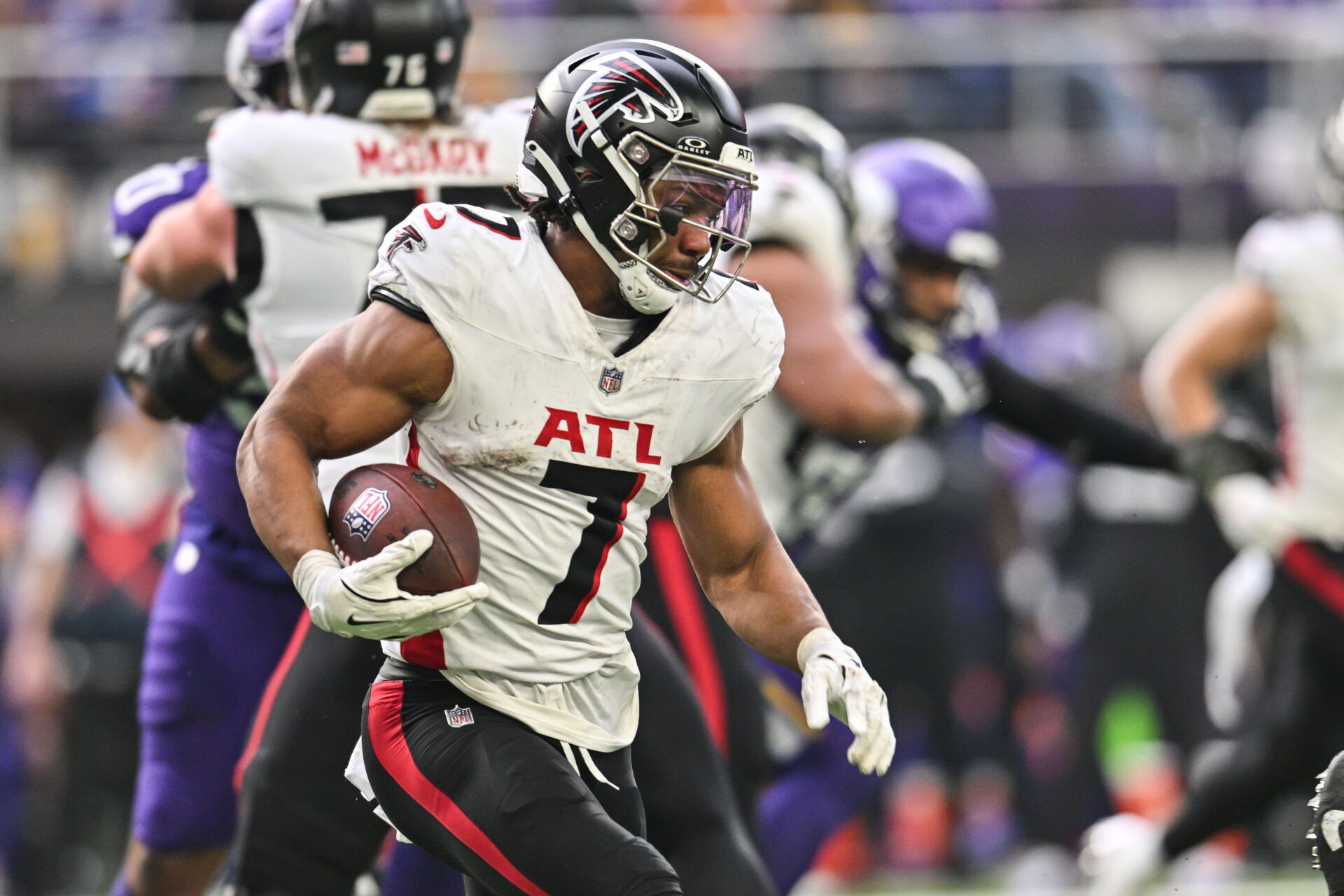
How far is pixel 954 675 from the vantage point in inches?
353

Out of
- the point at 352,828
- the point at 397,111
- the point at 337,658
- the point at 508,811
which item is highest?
the point at 397,111

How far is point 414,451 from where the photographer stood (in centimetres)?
332

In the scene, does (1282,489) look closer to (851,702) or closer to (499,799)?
(851,702)

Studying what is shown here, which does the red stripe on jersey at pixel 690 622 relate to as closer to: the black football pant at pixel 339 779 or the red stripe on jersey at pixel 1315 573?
the black football pant at pixel 339 779

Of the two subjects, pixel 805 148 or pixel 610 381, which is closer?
pixel 610 381

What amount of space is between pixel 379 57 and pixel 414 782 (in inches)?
59.7

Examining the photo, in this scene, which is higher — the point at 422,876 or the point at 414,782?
the point at 414,782

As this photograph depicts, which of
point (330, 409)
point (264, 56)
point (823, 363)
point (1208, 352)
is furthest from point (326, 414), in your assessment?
point (1208, 352)

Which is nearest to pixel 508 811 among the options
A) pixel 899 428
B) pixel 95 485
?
pixel 899 428

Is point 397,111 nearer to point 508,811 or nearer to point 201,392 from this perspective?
point 201,392

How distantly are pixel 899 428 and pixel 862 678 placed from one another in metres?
1.59

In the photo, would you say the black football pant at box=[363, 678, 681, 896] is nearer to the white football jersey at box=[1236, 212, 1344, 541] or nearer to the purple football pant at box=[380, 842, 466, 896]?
the purple football pant at box=[380, 842, 466, 896]

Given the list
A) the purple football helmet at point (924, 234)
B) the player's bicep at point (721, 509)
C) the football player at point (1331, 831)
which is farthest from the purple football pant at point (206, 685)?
the football player at point (1331, 831)

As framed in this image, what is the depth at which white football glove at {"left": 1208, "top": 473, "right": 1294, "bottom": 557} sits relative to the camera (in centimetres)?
559
